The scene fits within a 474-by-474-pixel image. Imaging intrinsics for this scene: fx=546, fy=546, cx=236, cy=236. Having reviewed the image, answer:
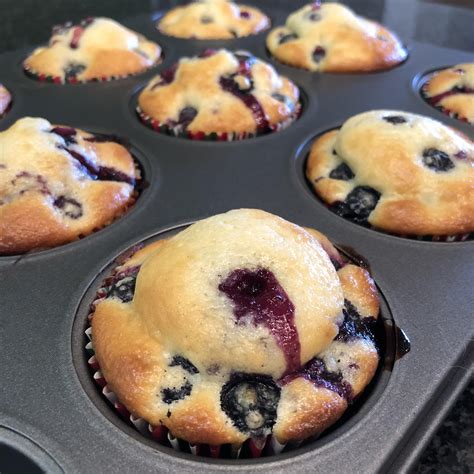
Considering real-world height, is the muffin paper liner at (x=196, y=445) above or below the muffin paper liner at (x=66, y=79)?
below

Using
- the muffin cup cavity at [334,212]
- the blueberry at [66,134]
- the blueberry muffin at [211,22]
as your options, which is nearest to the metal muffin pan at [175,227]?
the muffin cup cavity at [334,212]

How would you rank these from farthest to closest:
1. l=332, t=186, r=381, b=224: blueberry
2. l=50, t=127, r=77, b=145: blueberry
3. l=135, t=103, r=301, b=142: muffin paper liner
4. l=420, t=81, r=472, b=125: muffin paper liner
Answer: l=420, t=81, r=472, b=125: muffin paper liner
l=135, t=103, r=301, b=142: muffin paper liner
l=50, t=127, r=77, b=145: blueberry
l=332, t=186, r=381, b=224: blueberry

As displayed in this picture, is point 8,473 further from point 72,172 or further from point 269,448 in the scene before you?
point 72,172

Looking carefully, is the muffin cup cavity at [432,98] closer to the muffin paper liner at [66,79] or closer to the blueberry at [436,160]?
the blueberry at [436,160]

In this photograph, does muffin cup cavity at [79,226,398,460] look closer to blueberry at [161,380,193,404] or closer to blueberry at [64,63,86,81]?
blueberry at [161,380,193,404]

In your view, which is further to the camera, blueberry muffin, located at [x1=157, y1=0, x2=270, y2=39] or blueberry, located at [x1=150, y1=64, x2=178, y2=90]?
blueberry muffin, located at [x1=157, y1=0, x2=270, y2=39]

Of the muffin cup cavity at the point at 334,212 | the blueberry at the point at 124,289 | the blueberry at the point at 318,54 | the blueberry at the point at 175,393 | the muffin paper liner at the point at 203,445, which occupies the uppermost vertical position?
the blueberry at the point at 318,54

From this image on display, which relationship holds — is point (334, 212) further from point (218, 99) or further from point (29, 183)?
point (29, 183)

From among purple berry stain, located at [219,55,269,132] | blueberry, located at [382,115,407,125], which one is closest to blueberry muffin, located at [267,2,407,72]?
purple berry stain, located at [219,55,269,132]
